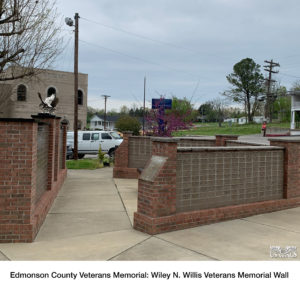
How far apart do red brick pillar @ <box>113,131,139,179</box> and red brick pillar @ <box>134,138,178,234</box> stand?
7.14m

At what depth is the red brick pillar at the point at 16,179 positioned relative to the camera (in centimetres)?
547

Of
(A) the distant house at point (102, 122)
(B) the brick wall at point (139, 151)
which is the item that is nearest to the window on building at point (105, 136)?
(B) the brick wall at point (139, 151)

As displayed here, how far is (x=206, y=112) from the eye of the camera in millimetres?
124938

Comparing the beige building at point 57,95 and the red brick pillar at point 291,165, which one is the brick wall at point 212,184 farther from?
the beige building at point 57,95

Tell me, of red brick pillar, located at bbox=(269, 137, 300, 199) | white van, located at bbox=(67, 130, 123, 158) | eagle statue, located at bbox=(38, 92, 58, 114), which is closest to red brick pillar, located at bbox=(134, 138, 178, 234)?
red brick pillar, located at bbox=(269, 137, 300, 199)

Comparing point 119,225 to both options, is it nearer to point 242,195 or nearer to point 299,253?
point 242,195

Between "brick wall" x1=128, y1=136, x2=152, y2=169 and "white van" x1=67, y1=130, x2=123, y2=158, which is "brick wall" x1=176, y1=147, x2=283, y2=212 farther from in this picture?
"white van" x1=67, y1=130, x2=123, y2=158

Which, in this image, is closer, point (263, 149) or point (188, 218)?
point (188, 218)

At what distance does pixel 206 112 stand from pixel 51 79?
280ft

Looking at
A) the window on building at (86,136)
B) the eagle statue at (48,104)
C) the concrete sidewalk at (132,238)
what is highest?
the eagle statue at (48,104)

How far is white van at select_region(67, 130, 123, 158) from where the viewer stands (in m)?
21.6

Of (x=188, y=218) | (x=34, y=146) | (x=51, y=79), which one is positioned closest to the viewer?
(x=34, y=146)

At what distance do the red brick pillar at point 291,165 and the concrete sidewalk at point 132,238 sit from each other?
479 mm
